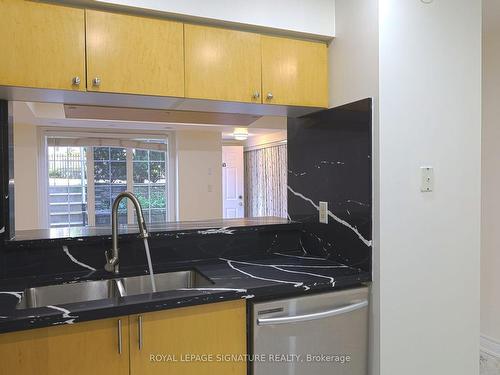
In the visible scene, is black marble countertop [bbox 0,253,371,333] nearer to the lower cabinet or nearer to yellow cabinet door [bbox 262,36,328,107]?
the lower cabinet

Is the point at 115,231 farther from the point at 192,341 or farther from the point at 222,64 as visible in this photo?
the point at 222,64

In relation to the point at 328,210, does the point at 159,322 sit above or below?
below

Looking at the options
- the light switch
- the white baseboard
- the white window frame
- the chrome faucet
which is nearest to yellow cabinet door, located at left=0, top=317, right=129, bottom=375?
the chrome faucet

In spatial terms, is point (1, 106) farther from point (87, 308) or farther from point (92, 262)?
point (87, 308)

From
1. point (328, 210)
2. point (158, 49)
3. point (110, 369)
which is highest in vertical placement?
point (158, 49)

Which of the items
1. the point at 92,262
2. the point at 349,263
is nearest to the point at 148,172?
the point at 92,262

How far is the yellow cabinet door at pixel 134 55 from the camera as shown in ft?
5.03

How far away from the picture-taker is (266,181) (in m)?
6.82

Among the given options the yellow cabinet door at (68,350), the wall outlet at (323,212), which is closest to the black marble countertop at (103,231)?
the wall outlet at (323,212)

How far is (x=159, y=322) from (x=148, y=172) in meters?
4.91

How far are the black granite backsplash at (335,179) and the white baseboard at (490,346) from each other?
160cm

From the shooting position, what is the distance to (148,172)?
6.06 m

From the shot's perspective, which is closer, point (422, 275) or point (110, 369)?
point (110, 369)

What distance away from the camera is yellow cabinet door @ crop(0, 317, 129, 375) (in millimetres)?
1204
